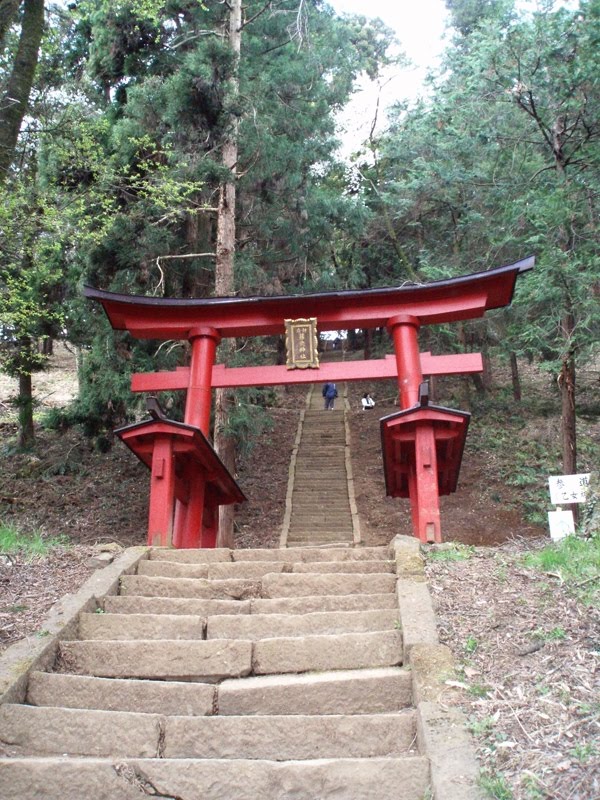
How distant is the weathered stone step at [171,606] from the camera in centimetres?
537

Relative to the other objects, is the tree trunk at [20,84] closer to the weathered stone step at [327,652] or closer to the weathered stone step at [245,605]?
the weathered stone step at [245,605]

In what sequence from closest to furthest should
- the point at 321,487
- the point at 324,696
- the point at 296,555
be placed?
the point at 324,696 → the point at 296,555 → the point at 321,487

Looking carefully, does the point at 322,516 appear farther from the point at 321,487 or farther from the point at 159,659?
the point at 159,659

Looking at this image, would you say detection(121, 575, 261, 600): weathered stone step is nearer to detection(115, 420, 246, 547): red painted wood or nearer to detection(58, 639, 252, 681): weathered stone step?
detection(58, 639, 252, 681): weathered stone step

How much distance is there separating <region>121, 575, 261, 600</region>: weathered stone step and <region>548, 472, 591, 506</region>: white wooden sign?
416 centimetres

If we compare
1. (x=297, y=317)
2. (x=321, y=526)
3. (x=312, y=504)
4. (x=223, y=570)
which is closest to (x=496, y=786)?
(x=223, y=570)

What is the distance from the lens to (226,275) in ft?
41.7

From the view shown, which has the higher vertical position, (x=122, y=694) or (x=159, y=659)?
(x=159, y=659)

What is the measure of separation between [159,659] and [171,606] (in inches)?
32.7

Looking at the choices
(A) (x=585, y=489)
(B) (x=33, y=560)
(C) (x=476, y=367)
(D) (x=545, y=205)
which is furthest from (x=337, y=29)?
(B) (x=33, y=560)

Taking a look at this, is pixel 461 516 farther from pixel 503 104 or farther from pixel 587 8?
pixel 587 8

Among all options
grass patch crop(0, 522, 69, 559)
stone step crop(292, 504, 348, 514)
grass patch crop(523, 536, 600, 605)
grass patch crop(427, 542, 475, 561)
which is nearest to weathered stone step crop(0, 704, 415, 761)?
grass patch crop(523, 536, 600, 605)

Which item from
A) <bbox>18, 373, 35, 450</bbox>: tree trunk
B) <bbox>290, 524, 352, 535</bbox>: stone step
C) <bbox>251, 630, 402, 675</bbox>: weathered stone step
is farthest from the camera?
<bbox>18, 373, 35, 450</bbox>: tree trunk

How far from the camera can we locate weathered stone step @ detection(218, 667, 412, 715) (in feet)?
13.5
